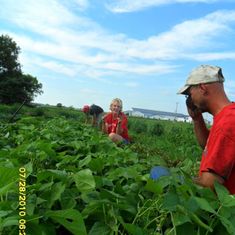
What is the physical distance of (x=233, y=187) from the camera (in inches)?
111

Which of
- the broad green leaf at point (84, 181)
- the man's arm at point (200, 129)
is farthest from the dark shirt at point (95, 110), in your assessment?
the broad green leaf at point (84, 181)

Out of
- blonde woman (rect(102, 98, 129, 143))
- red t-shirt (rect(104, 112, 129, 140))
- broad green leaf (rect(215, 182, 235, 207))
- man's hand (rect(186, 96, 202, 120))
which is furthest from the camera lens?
red t-shirt (rect(104, 112, 129, 140))

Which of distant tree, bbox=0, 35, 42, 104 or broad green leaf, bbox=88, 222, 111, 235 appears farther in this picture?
distant tree, bbox=0, 35, 42, 104

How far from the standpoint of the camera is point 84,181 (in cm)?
190

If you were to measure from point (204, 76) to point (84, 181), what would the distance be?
60.8 inches

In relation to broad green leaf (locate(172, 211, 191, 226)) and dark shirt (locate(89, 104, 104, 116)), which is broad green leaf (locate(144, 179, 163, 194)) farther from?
A: dark shirt (locate(89, 104, 104, 116))

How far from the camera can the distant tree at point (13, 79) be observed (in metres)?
54.8

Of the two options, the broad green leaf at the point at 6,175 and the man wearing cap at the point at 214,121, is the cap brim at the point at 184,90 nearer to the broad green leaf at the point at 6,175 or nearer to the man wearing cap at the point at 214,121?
the man wearing cap at the point at 214,121

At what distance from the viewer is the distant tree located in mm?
54812

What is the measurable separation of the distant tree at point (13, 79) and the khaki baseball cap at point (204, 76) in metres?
50.1

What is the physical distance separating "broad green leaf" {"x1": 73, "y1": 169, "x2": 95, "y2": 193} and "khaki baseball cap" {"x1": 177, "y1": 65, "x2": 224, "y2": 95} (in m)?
1.46

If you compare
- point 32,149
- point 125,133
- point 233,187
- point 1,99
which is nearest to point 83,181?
point 32,149

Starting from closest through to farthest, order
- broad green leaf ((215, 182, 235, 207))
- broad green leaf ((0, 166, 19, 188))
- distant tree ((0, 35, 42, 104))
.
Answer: broad green leaf ((0, 166, 19, 188)), broad green leaf ((215, 182, 235, 207)), distant tree ((0, 35, 42, 104))

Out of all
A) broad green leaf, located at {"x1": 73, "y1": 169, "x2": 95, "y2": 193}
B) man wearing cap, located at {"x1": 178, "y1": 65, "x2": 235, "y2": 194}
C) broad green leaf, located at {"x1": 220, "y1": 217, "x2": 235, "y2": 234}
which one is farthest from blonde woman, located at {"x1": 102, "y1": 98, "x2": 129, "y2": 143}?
broad green leaf, located at {"x1": 220, "y1": 217, "x2": 235, "y2": 234}
